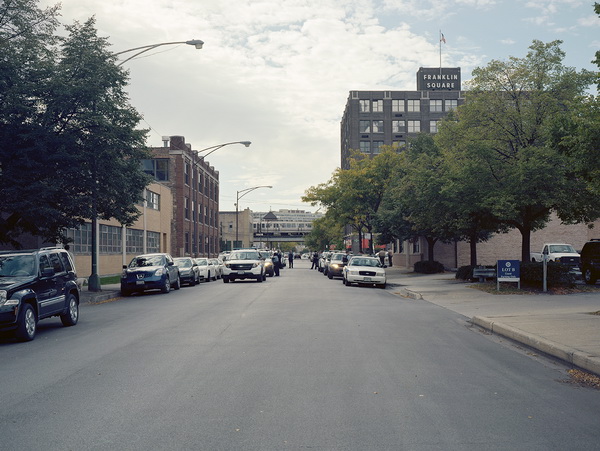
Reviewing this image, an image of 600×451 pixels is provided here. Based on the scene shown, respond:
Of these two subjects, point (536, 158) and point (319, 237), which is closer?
point (536, 158)

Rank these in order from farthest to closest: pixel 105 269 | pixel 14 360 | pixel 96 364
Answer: pixel 105 269 → pixel 14 360 → pixel 96 364

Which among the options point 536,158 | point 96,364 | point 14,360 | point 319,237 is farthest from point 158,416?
point 319,237

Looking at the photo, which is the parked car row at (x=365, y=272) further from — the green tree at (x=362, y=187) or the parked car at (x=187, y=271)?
the green tree at (x=362, y=187)

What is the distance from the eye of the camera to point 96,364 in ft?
A: 29.1

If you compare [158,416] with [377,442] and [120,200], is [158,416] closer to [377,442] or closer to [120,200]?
[377,442]

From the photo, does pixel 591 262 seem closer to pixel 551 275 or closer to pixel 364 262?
pixel 551 275

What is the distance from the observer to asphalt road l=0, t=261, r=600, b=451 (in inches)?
209

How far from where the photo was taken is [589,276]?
1017 inches

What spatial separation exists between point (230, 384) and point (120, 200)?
1733cm

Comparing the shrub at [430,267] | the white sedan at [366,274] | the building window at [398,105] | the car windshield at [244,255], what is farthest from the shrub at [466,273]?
the building window at [398,105]

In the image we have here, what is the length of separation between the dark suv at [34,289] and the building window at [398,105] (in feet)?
289

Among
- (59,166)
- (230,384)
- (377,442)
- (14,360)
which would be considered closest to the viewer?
(377,442)

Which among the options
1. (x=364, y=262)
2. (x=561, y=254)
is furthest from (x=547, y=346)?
(x=561, y=254)

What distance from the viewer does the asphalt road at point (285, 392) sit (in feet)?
17.4
